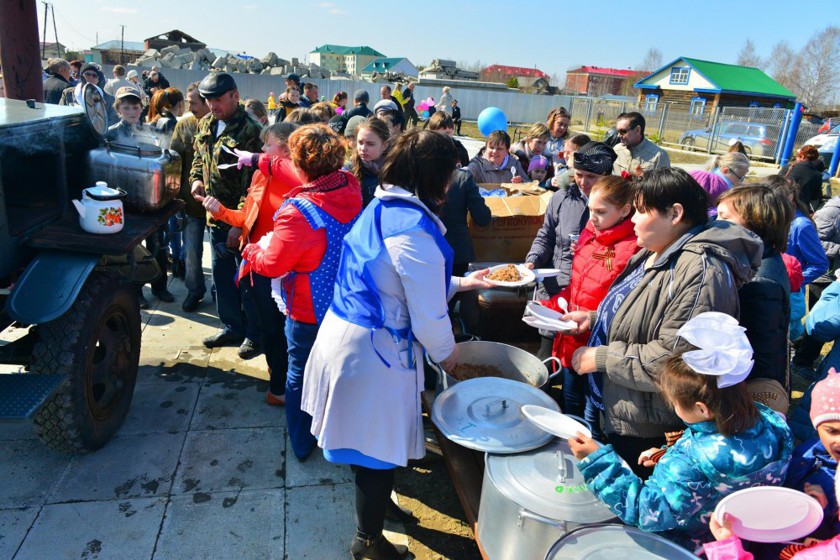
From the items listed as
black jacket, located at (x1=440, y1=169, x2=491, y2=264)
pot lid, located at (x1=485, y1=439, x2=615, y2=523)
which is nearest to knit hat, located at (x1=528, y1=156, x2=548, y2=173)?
black jacket, located at (x1=440, y1=169, x2=491, y2=264)

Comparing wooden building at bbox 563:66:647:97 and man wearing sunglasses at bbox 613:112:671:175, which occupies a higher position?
wooden building at bbox 563:66:647:97

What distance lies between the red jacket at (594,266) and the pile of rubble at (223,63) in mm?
30880

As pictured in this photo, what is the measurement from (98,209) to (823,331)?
14.1ft

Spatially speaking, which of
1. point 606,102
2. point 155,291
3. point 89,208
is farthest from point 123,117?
point 606,102

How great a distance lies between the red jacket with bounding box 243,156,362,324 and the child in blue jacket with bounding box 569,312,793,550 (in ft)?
5.59

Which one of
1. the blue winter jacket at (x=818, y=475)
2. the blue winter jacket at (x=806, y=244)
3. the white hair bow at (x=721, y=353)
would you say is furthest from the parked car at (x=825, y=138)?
the white hair bow at (x=721, y=353)

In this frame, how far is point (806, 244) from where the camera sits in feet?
14.6

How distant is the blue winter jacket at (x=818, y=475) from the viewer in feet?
5.82

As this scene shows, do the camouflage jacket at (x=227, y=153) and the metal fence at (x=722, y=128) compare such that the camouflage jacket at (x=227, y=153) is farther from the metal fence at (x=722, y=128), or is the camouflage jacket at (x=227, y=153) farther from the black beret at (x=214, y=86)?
the metal fence at (x=722, y=128)

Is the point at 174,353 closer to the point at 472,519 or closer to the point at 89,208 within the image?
the point at 89,208

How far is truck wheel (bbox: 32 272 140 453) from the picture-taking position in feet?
9.27

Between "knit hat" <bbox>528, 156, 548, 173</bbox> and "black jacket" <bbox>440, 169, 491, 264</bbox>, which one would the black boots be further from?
"knit hat" <bbox>528, 156, 548, 173</bbox>

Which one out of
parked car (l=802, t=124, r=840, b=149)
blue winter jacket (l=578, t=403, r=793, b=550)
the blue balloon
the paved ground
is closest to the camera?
blue winter jacket (l=578, t=403, r=793, b=550)

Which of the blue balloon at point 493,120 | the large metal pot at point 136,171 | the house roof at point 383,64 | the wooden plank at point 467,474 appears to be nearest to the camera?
the wooden plank at point 467,474
